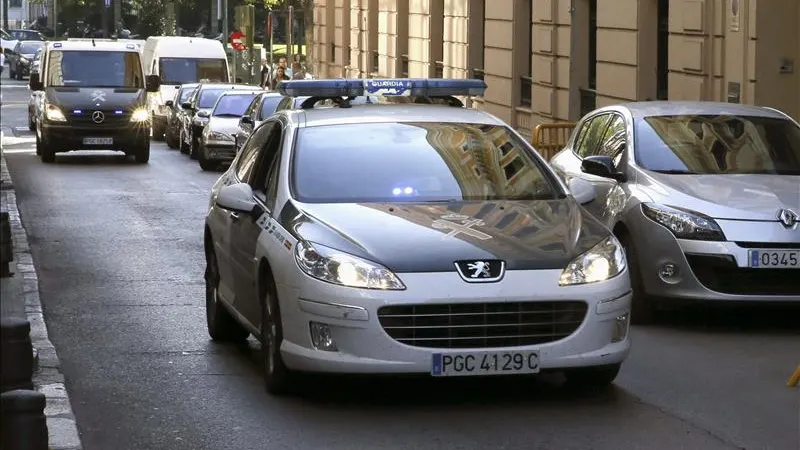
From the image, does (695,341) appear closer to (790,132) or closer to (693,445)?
(790,132)

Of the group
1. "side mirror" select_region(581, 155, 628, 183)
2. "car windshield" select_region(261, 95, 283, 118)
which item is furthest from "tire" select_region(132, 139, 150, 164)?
"side mirror" select_region(581, 155, 628, 183)

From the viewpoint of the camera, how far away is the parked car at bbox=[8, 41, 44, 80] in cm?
8075

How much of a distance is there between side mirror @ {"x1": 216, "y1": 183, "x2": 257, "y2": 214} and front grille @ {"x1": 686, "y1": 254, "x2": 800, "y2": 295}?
121 inches

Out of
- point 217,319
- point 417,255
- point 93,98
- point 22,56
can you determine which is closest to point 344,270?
point 417,255

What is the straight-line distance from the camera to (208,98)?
36.8 m

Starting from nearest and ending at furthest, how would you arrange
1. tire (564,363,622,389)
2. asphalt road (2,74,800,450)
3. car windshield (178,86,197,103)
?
asphalt road (2,74,800,450) < tire (564,363,622,389) < car windshield (178,86,197,103)

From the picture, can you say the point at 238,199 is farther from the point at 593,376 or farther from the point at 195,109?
the point at 195,109

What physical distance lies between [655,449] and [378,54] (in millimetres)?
36925

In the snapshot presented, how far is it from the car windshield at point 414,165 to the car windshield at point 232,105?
23552mm

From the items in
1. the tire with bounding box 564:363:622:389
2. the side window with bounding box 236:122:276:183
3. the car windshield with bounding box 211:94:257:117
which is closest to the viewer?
the tire with bounding box 564:363:622:389

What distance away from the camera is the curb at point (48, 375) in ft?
25.0

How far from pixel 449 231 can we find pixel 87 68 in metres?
24.2

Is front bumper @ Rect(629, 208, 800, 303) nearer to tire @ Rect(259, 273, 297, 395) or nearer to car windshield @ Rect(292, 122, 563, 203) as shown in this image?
car windshield @ Rect(292, 122, 563, 203)

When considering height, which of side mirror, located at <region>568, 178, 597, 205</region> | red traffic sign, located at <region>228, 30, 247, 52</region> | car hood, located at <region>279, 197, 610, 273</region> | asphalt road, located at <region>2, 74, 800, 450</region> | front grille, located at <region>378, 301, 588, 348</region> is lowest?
asphalt road, located at <region>2, 74, 800, 450</region>
